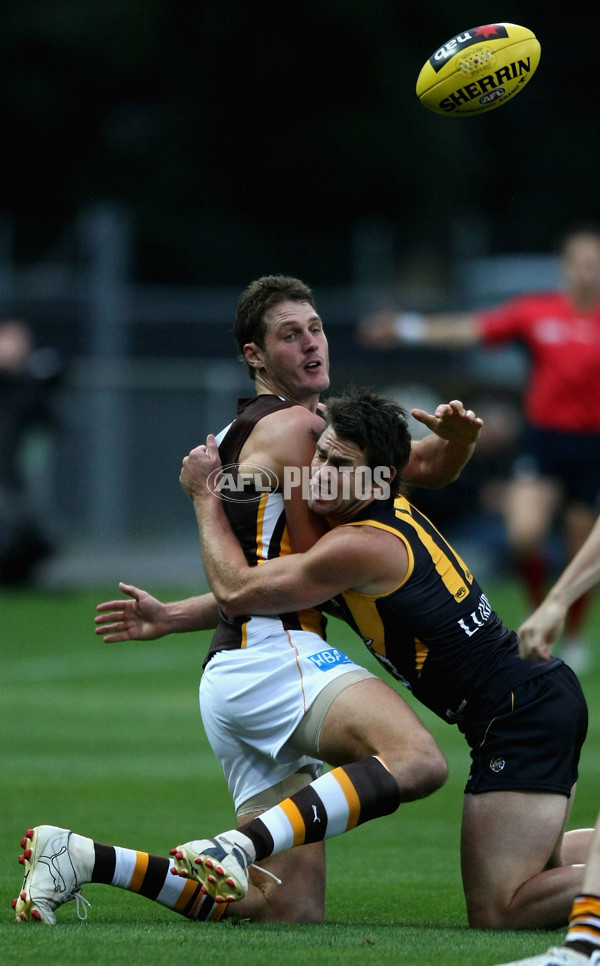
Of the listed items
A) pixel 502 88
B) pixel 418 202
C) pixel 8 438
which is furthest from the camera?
pixel 418 202

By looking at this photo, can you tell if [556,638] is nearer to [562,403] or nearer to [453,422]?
[453,422]

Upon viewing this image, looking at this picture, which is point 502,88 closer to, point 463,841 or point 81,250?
point 463,841

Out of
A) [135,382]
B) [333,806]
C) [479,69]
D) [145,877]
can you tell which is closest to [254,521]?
[333,806]

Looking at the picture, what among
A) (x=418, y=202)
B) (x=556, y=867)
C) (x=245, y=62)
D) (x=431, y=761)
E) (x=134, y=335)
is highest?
(x=245, y=62)

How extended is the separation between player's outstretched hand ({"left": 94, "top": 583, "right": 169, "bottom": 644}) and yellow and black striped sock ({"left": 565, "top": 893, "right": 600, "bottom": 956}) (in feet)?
7.05

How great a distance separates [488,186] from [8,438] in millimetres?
13017

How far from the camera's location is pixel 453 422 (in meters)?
5.56

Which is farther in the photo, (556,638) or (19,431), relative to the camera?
(19,431)

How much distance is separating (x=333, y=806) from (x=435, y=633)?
67 centimetres

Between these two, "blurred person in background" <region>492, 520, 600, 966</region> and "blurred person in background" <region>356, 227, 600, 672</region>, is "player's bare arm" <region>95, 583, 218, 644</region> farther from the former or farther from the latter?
"blurred person in background" <region>356, 227, 600, 672</region>

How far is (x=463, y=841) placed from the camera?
5.00m

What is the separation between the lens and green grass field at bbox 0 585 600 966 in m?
4.39

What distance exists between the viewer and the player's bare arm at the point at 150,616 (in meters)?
5.65

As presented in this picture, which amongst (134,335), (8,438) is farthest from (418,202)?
(8,438)
